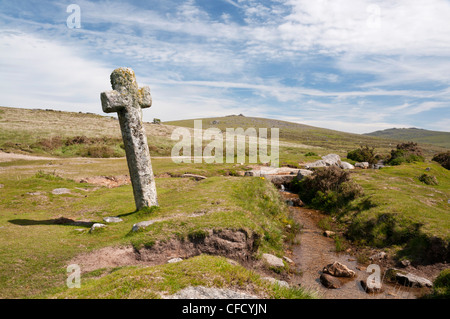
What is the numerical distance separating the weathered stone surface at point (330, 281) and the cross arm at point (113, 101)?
43.9 feet

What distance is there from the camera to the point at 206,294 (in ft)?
20.0

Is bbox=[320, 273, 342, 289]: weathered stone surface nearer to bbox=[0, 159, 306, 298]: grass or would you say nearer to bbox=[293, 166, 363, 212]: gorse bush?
bbox=[0, 159, 306, 298]: grass

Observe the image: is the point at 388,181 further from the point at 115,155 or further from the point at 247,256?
the point at 115,155

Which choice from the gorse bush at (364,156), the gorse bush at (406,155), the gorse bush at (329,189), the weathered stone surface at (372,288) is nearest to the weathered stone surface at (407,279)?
the weathered stone surface at (372,288)

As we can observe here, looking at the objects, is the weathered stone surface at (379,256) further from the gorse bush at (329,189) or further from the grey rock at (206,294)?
the grey rock at (206,294)

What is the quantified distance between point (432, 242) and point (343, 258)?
14.8 ft

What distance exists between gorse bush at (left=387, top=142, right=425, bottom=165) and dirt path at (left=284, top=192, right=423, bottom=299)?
3317cm

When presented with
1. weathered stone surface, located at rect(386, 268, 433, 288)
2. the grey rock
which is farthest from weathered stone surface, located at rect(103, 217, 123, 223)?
weathered stone surface, located at rect(386, 268, 433, 288)

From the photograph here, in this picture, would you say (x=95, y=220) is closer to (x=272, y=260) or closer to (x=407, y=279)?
(x=272, y=260)

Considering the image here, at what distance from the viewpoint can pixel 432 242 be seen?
13.7m

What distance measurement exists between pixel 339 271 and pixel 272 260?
11.0 ft

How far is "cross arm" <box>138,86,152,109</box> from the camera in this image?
1455cm

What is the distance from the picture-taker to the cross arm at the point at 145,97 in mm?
14547
